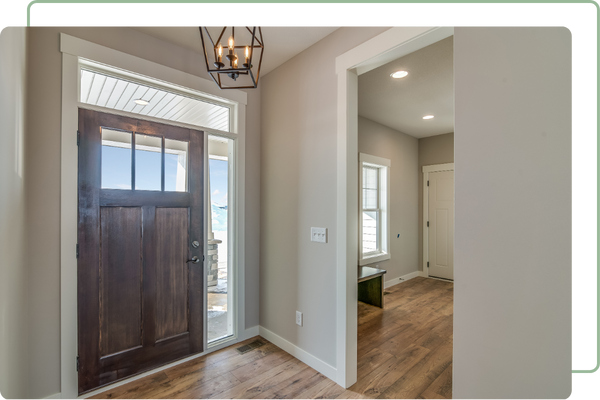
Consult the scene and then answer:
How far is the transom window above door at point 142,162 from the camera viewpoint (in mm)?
1999

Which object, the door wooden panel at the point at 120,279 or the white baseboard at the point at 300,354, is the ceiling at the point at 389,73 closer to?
the door wooden panel at the point at 120,279

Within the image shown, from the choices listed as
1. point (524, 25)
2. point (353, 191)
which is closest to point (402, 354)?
point (353, 191)

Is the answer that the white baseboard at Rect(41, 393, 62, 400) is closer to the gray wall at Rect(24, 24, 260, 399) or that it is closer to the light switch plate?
the gray wall at Rect(24, 24, 260, 399)

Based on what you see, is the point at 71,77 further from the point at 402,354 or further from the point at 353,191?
the point at 402,354

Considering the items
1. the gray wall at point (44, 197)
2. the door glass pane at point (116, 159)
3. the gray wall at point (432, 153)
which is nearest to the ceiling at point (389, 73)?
the gray wall at point (432, 153)

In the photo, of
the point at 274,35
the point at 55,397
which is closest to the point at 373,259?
the point at 274,35

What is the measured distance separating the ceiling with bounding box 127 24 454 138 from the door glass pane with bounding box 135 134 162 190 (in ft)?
2.86

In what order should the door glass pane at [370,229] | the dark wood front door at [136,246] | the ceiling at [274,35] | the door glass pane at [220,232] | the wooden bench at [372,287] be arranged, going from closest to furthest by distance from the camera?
the dark wood front door at [136,246], the ceiling at [274,35], the door glass pane at [220,232], the wooden bench at [372,287], the door glass pane at [370,229]

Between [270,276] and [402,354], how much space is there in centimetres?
143

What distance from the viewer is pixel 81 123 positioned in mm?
1885

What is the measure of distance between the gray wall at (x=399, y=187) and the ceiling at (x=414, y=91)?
0.73ft

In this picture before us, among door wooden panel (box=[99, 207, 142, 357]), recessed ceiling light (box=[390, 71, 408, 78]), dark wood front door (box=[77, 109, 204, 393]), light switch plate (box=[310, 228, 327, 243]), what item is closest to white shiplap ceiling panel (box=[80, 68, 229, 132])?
dark wood front door (box=[77, 109, 204, 393])

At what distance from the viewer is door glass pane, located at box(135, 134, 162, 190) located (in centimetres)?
211

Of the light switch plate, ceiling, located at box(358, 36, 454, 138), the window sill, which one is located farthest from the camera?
the window sill
